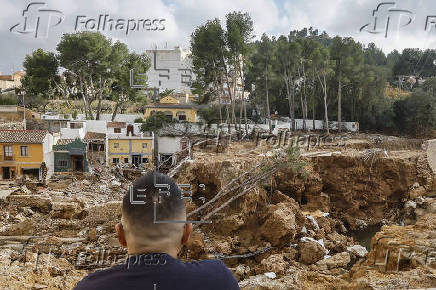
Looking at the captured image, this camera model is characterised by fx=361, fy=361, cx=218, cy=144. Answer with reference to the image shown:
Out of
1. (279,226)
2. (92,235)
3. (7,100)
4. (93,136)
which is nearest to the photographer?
(92,235)

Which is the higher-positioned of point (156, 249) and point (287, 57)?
point (287, 57)

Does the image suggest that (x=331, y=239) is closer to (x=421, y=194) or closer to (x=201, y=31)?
(x=421, y=194)

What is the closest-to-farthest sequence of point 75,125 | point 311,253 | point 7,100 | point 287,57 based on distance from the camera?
point 311,253 < point 75,125 < point 287,57 < point 7,100

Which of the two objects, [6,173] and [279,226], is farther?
[6,173]

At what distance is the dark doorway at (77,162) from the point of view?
58.7ft

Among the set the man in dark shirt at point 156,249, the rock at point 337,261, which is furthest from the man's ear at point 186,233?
the rock at point 337,261

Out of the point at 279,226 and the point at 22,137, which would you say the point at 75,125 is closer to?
the point at 22,137

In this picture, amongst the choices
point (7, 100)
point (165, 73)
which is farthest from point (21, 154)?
point (165, 73)

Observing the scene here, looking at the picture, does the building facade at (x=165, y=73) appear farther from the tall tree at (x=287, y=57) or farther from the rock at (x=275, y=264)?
the tall tree at (x=287, y=57)

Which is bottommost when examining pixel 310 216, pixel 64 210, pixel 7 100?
pixel 310 216

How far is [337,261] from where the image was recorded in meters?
8.62

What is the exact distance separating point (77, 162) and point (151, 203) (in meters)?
18.1

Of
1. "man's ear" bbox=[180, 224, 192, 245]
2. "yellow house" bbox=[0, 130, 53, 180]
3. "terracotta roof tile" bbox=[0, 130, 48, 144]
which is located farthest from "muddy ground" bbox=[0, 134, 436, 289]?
"man's ear" bbox=[180, 224, 192, 245]

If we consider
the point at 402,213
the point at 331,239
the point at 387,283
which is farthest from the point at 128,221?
the point at 402,213
